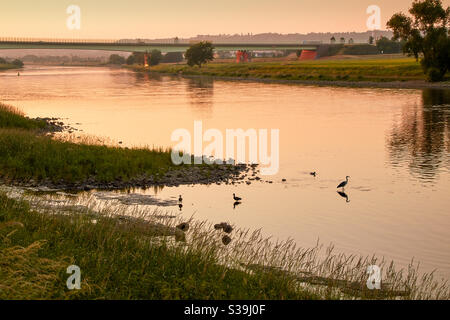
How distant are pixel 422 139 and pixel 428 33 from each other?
202 ft

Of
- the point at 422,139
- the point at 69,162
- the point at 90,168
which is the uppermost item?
the point at 69,162

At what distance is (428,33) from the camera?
10794 cm

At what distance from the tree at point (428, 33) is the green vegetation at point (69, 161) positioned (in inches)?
3159

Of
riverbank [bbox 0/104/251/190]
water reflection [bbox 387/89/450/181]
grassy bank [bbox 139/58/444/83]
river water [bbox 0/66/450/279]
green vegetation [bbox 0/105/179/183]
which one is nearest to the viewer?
river water [bbox 0/66/450/279]

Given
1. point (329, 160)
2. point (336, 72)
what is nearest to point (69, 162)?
point (329, 160)

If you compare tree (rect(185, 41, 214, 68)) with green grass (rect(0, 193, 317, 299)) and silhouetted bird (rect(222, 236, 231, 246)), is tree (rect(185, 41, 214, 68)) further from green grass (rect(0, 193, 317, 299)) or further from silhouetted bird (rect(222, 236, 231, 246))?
green grass (rect(0, 193, 317, 299))

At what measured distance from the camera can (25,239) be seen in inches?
684

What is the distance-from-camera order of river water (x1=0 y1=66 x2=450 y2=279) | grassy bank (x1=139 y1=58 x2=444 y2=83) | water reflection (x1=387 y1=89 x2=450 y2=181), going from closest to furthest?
river water (x1=0 y1=66 x2=450 y2=279) → water reflection (x1=387 y1=89 x2=450 y2=181) → grassy bank (x1=139 y1=58 x2=444 y2=83)

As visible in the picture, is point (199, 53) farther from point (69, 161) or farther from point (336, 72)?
point (69, 161)

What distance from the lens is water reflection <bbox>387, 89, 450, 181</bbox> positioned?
41312mm

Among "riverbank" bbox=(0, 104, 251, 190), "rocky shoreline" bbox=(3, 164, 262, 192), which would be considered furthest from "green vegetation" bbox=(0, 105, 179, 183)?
"rocky shoreline" bbox=(3, 164, 262, 192)

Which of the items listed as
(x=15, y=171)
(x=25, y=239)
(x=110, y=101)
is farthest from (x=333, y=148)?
(x=110, y=101)
